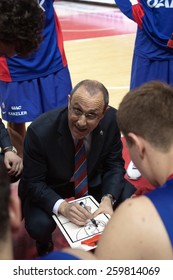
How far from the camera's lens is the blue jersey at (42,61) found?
2.78 meters

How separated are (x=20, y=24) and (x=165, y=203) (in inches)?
46.8

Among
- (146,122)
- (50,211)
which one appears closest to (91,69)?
(50,211)

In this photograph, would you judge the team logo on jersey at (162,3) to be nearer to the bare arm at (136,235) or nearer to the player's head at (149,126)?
the player's head at (149,126)

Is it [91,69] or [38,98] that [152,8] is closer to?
[38,98]

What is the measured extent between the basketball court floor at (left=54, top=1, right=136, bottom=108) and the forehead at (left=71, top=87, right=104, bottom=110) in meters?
2.29

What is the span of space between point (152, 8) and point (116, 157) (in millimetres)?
1143

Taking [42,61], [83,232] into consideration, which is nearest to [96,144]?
[83,232]

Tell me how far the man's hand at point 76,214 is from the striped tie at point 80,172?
27 centimetres

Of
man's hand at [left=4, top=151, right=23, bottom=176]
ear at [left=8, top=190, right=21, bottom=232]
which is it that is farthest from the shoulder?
ear at [left=8, top=190, right=21, bottom=232]

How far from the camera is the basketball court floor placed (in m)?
5.27

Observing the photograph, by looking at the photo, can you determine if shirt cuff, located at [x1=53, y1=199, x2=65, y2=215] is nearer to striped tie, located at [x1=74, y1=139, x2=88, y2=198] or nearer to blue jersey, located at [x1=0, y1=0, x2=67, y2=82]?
striped tie, located at [x1=74, y1=139, x2=88, y2=198]

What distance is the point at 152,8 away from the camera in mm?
2754

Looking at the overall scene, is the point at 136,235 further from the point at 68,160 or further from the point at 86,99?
the point at 68,160

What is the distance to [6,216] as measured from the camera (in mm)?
886
